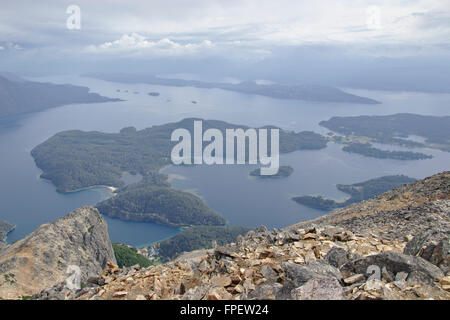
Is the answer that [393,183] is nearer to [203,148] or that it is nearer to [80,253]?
[203,148]

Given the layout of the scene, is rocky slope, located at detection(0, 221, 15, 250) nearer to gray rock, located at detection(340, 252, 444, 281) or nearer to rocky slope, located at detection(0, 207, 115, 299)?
rocky slope, located at detection(0, 207, 115, 299)

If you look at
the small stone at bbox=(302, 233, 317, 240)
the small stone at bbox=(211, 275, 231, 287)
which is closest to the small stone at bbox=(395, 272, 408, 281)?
the small stone at bbox=(211, 275, 231, 287)

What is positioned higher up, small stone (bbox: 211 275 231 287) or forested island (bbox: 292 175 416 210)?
small stone (bbox: 211 275 231 287)

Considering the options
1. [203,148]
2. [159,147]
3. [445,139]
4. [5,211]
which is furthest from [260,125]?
[5,211]

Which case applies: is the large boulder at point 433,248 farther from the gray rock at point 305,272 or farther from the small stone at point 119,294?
the small stone at point 119,294

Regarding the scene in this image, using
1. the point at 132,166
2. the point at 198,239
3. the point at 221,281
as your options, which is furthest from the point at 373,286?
the point at 132,166

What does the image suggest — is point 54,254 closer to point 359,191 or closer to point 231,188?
point 231,188
